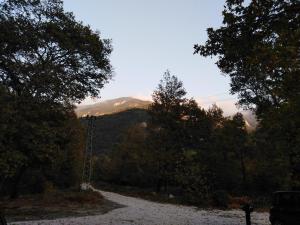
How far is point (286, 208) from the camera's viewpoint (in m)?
16.6

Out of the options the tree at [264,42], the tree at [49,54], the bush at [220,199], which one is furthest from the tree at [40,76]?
the bush at [220,199]

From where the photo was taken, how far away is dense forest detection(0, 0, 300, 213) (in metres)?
11.8

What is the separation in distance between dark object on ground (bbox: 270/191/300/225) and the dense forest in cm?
275

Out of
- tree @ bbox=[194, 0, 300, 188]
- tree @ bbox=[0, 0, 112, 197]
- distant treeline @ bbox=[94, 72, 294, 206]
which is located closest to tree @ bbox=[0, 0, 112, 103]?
tree @ bbox=[0, 0, 112, 197]

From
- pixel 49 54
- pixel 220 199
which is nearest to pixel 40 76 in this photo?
pixel 49 54

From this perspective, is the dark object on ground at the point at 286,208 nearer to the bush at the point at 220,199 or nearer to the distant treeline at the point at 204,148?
the bush at the point at 220,199

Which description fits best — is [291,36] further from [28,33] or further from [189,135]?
[189,135]

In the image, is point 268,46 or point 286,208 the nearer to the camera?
point 268,46

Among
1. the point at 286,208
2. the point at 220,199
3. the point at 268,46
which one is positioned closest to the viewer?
the point at 268,46

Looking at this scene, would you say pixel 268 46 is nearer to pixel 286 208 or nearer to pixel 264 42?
pixel 264 42

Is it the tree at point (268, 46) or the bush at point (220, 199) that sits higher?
the tree at point (268, 46)

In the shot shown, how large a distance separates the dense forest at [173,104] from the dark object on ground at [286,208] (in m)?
2.75

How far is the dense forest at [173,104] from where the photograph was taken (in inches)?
463

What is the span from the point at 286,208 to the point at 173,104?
1605 inches
